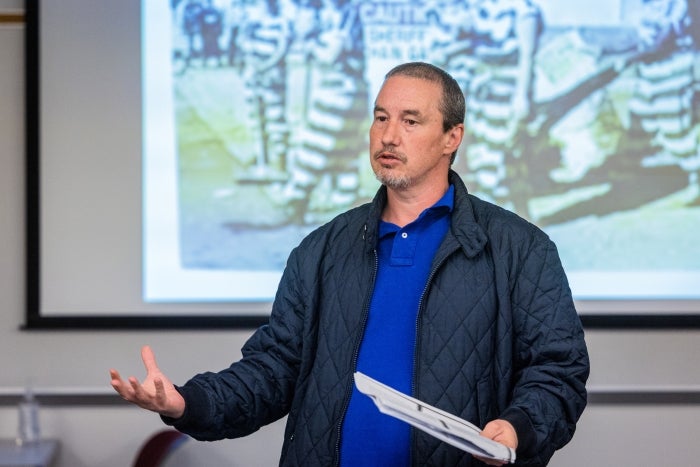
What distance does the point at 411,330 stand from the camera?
2104mm

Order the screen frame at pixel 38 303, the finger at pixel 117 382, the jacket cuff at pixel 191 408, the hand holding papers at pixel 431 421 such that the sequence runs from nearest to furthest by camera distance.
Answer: the hand holding papers at pixel 431 421 < the finger at pixel 117 382 < the jacket cuff at pixel 191 408 < the screen frame at pixel 38 303

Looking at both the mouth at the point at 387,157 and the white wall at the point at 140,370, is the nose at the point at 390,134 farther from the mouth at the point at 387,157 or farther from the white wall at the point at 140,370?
the white wall at the point at 140,370

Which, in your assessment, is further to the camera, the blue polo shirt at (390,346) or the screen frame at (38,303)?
the screen frame at (38,303)

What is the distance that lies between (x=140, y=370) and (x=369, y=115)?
4.34 feet

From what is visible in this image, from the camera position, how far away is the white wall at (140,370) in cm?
393

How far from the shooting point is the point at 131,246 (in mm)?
3910

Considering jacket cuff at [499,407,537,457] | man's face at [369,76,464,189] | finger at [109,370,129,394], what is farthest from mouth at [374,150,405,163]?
finger at [109,370,129,394]

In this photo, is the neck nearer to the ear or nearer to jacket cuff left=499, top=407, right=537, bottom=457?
the ear

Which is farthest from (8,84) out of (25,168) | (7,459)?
(7,459)

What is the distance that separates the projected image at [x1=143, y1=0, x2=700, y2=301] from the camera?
12.8 feet

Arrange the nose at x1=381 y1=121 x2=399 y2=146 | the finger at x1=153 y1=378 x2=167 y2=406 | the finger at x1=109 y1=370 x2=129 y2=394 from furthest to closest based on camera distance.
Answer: the nose at x1=381 y1=121 x2=399 y2=146, the finger at x1=153 y1=378 x2=167 y2=406, the finger at x1=109 y1=370 x2=129 y2=394

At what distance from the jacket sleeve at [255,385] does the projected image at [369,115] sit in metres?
1.65

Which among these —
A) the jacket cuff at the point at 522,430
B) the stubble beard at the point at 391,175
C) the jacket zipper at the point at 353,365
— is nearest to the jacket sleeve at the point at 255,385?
the jacket zipper at the point at 353,365

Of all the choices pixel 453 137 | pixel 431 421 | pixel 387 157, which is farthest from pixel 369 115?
pixel 431 421
